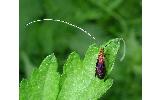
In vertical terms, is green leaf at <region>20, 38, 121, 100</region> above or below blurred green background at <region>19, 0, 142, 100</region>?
below

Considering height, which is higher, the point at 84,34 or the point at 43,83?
the point at 84,34

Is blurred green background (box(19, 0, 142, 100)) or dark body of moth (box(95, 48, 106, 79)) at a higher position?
blurred green background (box(19, 0, 142, 100))

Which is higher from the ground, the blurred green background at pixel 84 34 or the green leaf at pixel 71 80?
the blurred green background at pixel 84 34

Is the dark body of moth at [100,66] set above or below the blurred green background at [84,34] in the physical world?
below
